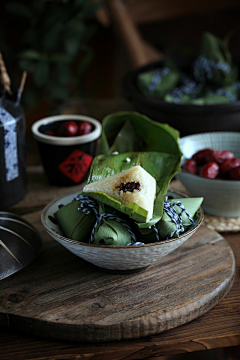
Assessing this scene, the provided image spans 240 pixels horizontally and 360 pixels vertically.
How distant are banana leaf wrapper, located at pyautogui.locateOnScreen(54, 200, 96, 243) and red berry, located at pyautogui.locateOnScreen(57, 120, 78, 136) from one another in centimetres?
42

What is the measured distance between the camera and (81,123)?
1.10 meters

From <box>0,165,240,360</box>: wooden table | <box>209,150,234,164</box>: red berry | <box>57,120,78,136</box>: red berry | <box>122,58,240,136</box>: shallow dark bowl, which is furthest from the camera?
<box>122,58,240,136</box>: shallow dark bowl

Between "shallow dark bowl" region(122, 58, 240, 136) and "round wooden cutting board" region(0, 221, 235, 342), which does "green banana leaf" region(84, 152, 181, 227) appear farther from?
"shallow dark bowl" region(122, 58, 240, 136)

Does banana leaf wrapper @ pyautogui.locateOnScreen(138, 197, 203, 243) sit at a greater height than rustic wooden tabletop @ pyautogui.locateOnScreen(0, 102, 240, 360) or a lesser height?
greater

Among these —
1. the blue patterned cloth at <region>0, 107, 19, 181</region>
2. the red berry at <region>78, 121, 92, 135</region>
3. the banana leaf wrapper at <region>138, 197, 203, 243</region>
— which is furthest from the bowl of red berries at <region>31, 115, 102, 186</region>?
the banana leaf wrapper at <region>138, 197, 203, 243</region>

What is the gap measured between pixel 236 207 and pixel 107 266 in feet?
1.31

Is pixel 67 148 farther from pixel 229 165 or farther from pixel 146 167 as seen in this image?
pixel 229 165

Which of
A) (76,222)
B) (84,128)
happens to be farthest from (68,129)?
(76,222)

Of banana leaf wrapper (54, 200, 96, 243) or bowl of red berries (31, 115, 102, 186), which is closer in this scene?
banana leaf wrapper (54, 200, 96, 243)

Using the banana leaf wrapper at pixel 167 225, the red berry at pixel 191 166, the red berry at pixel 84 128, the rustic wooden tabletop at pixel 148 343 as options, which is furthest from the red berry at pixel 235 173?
the red berry at pixel 84 128

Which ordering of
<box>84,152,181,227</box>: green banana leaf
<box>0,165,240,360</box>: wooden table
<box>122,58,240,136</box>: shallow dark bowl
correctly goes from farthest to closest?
<box>122,58,240,136</box>: shallow dark bowl < <box>84,152,181,227</box>: green banana leaf < <box>0,165,240,360</box>: wooden table

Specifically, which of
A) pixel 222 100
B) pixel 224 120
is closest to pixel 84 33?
pixel 222 100

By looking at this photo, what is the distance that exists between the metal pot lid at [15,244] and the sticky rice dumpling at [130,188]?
16 cm

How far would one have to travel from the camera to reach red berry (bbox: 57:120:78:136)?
3.51ft
